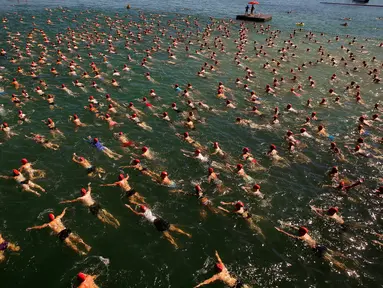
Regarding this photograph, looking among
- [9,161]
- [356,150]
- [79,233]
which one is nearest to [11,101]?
[9,161]

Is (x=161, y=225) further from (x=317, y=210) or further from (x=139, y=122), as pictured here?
(x=139, y=122)

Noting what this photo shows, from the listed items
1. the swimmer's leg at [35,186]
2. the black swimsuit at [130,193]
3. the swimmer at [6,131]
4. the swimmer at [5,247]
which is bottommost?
the swimmer at [5,247]

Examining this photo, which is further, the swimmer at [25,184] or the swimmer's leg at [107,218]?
the swimmer at [25,184]

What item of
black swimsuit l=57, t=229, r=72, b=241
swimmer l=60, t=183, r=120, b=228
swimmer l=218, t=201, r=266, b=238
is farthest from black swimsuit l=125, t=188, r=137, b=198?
swimmer l=218, t=201, r=266, b=238

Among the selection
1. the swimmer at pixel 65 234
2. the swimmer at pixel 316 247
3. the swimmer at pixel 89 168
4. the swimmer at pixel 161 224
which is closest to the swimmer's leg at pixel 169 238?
the swimmer at pixel 161 224

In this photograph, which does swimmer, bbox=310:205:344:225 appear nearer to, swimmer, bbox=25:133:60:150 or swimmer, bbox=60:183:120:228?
swimmer, bbox=60:183:120:228

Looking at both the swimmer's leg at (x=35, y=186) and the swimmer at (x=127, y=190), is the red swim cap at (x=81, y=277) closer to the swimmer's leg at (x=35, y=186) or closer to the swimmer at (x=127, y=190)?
the swimmer at (x=127, y=190)

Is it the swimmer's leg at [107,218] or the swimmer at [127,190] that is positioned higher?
the swimmer at [127,190]
